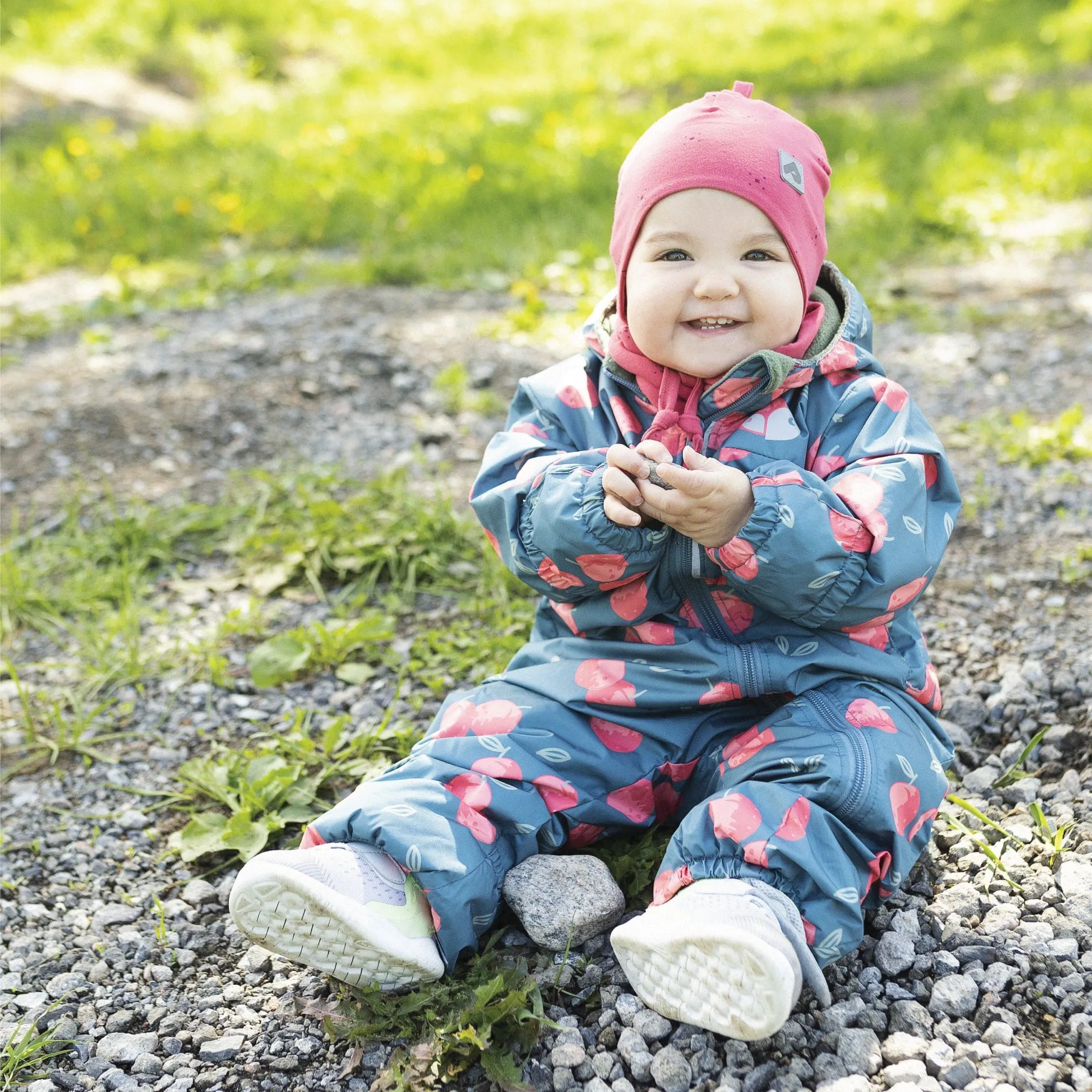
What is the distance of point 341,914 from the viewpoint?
174 cm

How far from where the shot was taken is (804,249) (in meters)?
2.09

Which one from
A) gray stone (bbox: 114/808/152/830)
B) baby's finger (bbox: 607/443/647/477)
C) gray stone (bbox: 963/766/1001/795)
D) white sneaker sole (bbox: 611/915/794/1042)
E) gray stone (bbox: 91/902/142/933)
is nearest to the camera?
white sneaker sole (bbox: 611/915/794/1042)

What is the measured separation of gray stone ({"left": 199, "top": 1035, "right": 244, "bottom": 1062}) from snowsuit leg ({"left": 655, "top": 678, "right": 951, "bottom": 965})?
0.71m

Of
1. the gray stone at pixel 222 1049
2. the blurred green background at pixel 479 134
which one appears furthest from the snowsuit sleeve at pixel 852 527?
the blurred green background at pixel 479 134

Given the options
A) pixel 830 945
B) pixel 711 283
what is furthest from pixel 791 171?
pixel 830 945

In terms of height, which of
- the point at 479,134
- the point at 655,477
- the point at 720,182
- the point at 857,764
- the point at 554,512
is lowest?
the point at 857,764

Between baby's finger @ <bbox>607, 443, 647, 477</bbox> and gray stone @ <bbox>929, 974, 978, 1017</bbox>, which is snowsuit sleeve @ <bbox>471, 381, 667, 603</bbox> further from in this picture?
gray stone @ <bbox>929, 974, 978, 1017</bbox>

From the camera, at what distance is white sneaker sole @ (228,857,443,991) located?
5.71ft

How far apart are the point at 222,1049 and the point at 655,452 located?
1195 mm

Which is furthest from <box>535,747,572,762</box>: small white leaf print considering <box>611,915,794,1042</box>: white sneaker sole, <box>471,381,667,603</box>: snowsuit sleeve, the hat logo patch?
the hat logo patch

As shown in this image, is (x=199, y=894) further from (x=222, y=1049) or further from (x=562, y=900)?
(x=562, y=900)

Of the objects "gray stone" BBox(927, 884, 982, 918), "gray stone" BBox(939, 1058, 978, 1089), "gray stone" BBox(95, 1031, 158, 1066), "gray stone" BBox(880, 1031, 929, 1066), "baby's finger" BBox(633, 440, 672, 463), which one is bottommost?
"gray stone" BBox(95, 1031, 158, 1066)

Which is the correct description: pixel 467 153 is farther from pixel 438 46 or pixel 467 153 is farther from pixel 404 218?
pixel 438 46

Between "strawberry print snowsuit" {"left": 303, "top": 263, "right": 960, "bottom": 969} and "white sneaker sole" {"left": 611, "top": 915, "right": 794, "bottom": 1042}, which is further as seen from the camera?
"strawberry print snowsuit" {"left": 303, "top": 263, "right": 960, "bottom": 969}
